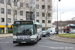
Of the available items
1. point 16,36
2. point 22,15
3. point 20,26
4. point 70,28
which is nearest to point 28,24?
point 20,26

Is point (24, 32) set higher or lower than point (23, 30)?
lower

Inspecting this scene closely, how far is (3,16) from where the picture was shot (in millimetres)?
49938

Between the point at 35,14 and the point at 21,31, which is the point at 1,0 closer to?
the point at 35,14

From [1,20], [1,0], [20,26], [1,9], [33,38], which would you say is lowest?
[33,38]

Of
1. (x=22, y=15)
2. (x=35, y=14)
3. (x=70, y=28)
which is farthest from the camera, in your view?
(x=35, y=14)

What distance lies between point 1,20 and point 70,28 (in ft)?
84.0

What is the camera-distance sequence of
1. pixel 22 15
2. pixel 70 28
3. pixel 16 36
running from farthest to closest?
pixel 22 15 < pixel 70 28 < pixel 16 36

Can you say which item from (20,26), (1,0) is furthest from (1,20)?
(20,26)

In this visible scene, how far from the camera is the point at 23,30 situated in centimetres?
1398

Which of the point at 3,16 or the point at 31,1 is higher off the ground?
the point at 31,1

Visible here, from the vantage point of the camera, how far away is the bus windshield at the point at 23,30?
45.7 feet

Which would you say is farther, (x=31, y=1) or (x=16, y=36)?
(x=31, y=1)

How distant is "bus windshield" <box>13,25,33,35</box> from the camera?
45.7 ft

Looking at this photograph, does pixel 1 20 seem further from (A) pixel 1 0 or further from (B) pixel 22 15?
(B) pixel 22 15
